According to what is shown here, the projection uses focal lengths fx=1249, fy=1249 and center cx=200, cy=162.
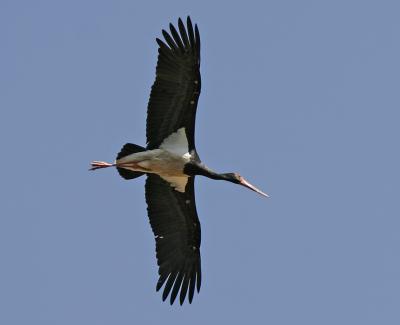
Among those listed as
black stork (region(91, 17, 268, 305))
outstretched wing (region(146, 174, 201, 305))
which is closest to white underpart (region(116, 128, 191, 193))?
black stork (region(91, 17, 268, 305))

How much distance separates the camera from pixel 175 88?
20.2 metres

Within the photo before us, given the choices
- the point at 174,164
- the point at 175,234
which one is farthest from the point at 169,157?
the point at 175,234

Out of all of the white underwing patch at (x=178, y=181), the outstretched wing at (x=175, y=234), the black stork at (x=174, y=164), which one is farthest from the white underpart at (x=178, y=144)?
the outstretched wing at (x=175, y=234)

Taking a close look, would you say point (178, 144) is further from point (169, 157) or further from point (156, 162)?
point (156, 162)

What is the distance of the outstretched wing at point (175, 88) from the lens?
19969mm

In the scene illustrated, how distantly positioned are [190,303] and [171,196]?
6.08 feet

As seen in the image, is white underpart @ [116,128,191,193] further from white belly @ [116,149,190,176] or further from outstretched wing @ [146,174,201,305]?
outstretched wing @ [146,174,201,305]

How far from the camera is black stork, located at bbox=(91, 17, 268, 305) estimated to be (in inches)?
790

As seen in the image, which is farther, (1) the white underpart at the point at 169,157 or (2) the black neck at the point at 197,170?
(2) the black neck at the point at 197,170

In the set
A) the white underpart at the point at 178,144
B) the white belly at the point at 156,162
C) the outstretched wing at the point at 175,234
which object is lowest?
the outstretched wing at the point at 175,234

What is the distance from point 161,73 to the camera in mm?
20047

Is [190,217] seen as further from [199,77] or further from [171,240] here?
[199,77]

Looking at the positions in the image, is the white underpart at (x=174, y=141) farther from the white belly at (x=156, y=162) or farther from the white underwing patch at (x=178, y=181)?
the white underwing patch at (x=178, y=181)

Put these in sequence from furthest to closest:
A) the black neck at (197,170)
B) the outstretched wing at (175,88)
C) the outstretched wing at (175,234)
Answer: the outstretched wing at (175,234)
the black neck at (197,170)
the outstretched wing at (175,88)
